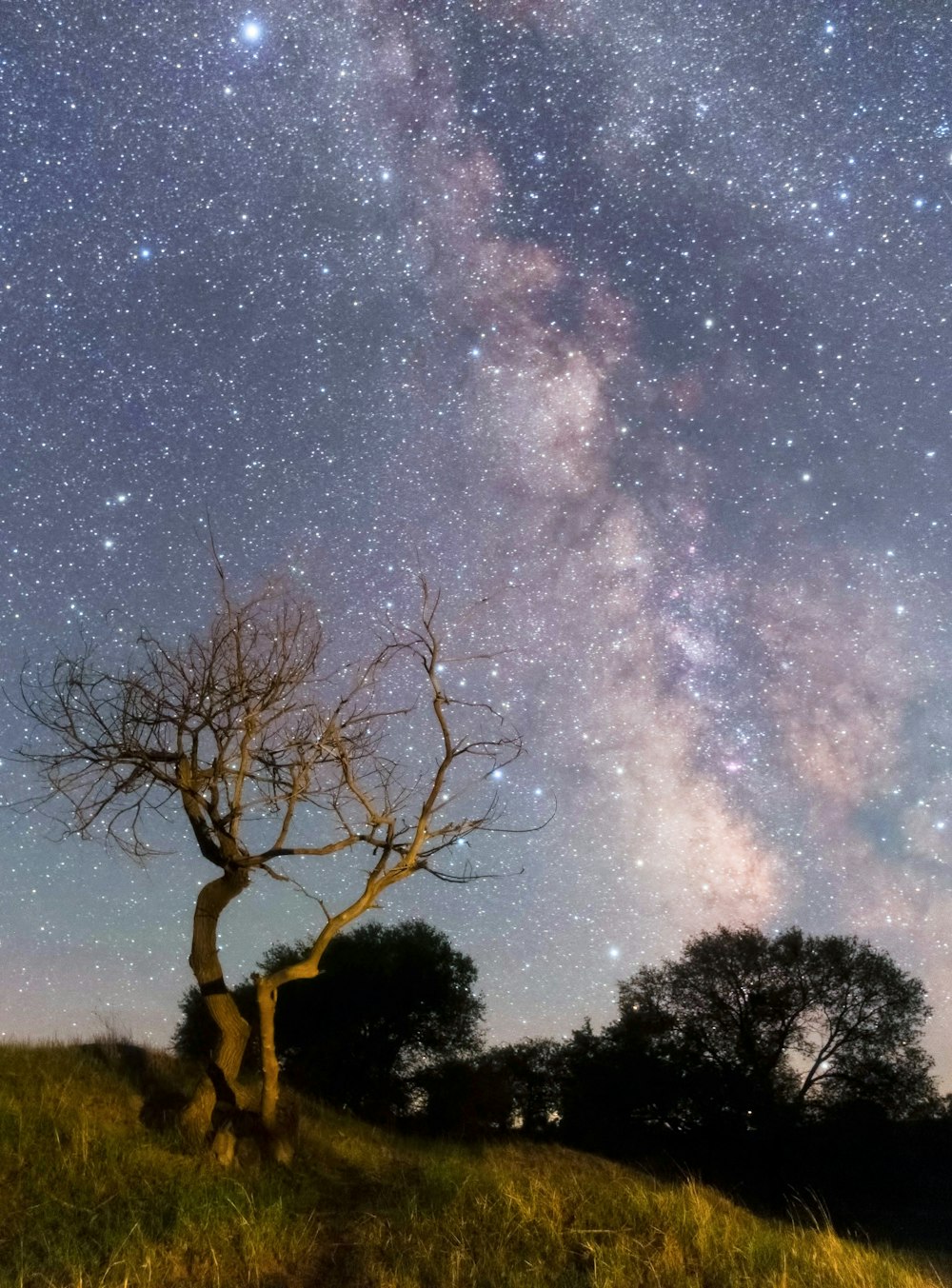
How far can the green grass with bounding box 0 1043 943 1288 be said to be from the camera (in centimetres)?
776

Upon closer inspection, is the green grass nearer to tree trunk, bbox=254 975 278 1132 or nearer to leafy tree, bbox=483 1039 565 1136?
tree trunk, bbox=254 975 278 1132

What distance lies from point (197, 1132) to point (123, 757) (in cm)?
520

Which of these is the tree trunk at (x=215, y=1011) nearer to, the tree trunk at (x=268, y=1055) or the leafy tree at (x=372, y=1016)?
the tree trunk at (x=268, y=1055)

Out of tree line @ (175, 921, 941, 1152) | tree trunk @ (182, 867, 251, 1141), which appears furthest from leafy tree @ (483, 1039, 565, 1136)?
tree trunk @ (182, 867, 251, 1141)

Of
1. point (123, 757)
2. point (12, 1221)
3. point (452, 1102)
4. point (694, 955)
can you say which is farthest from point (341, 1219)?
point (694, 955)

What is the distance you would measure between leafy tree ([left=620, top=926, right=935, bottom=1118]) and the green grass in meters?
19.6

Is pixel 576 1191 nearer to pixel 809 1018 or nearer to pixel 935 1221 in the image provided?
pixel 935 1221

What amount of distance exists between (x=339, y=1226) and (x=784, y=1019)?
2536cm

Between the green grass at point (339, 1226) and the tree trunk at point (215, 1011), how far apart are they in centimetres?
45

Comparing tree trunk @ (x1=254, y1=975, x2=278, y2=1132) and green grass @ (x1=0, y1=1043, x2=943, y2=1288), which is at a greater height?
tree trunk @ (x1=254, y1=975, x2=278, y2=1132)

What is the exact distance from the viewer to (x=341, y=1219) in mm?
9578

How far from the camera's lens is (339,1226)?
9.27 meters

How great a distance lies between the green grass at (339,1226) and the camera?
7.76 m

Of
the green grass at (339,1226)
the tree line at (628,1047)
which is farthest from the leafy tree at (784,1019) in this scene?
the green grass at (339,1226)
